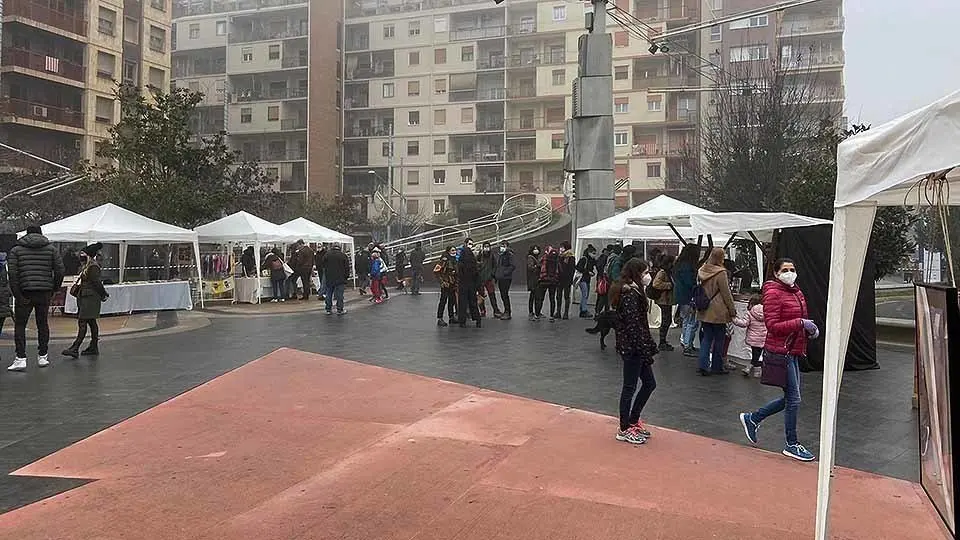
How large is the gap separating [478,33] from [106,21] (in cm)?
2577

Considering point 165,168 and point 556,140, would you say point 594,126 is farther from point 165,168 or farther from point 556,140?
point 556,140

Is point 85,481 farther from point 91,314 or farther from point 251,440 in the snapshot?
point 91,314

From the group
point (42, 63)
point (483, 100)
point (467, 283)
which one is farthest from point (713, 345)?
point (483, 100)

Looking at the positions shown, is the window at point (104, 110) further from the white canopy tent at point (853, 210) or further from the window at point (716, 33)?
the white canopy tent at point (853, 210)

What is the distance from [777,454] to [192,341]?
9879mm

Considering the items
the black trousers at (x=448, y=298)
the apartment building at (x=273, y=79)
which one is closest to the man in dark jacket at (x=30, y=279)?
the black trousers at (x=448, y=298)

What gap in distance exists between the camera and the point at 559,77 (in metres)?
53.2

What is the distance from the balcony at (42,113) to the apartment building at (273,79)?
517 inches

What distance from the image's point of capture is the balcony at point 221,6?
2264 inches

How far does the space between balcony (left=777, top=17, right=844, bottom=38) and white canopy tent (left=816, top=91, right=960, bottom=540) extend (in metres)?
50.3

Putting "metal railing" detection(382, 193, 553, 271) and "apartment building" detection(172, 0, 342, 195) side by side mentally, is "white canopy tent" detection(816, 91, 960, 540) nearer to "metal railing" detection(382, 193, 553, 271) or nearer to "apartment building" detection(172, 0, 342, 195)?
"metal railing" detection(382, 193, 553, 271)

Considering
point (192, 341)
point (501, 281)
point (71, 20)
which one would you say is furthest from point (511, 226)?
point (71, 20)

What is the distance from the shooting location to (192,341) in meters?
12.5

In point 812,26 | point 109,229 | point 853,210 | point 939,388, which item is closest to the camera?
point 939,388
